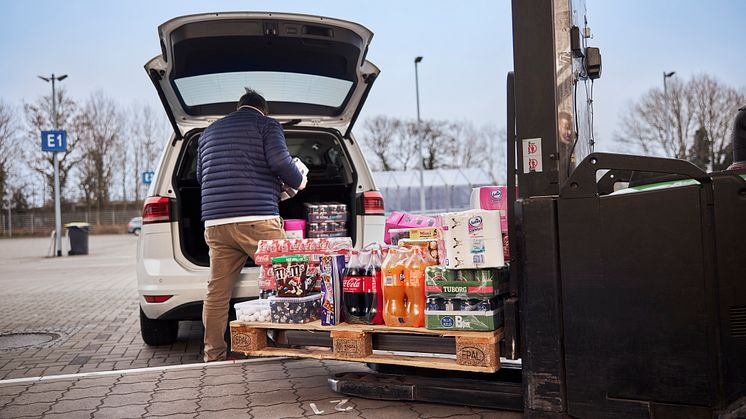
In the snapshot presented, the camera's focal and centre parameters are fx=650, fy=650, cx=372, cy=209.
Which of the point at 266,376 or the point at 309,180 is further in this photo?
the point at 309,180

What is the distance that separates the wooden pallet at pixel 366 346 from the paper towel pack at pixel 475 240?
1.15 ft

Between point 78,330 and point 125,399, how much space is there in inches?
130

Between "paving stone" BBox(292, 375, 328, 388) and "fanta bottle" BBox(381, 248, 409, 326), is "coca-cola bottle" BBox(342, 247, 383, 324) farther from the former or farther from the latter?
"paving stone" BBox(292, 375, 328, 388)

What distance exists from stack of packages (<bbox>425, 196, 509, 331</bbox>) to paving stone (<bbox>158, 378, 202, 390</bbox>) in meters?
1.86

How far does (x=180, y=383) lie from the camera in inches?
172

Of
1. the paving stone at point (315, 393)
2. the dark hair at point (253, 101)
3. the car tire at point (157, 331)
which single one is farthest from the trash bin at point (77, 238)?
the paving stone at point (315, 393)

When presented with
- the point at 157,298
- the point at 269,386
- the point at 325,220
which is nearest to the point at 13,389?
the point at 157,298

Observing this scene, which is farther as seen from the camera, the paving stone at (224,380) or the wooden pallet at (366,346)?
the paving stone at (224,380)

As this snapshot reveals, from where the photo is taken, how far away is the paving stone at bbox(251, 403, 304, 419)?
3539mm

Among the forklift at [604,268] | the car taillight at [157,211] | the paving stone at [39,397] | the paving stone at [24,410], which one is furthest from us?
the car taillight at [157,211]

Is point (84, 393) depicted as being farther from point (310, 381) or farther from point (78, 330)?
point (78, 330)

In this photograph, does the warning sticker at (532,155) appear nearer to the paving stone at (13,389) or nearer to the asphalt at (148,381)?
the asphalt at (148,381)

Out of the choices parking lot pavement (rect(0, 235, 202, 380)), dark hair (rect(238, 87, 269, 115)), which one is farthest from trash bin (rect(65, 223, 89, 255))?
dark hair (rect(238, 87, 269, 115))

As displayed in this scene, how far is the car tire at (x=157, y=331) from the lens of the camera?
18.2 ft
